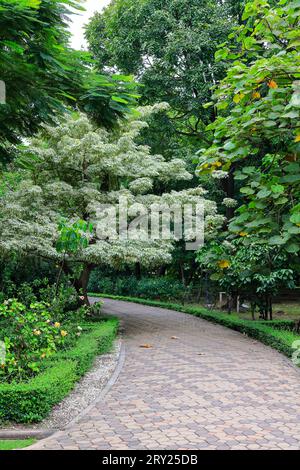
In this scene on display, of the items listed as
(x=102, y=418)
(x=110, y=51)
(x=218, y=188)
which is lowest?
(x=102, y=418)

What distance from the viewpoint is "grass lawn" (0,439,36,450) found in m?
5.29

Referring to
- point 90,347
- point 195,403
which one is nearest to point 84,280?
point 90,347

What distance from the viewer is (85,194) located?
14.7m

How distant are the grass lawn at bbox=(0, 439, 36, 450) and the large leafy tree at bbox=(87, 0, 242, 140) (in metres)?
15.0

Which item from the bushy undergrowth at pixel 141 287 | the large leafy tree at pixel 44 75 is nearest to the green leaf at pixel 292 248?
the large leafy tree at pixel 44 75

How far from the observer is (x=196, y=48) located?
18219 millimetres

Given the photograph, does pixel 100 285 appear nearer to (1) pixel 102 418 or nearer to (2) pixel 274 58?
(1) pixel 102 418

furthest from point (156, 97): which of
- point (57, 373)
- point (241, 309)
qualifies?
point (57, 373)

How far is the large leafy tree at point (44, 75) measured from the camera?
6.23 meters

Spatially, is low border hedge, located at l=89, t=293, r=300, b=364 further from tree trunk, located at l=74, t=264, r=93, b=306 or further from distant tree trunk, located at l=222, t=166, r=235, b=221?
distant tree trunk, located at l=222, t=166, r=235, b=221

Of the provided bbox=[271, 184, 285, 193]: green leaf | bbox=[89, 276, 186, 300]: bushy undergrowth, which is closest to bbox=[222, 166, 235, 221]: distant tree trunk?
bbox=[89, 276, 186, 300]: bushy undergrowth

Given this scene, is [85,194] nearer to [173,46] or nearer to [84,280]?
[84,280]

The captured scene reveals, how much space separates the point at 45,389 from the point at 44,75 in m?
4.15

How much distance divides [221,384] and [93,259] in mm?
6042
